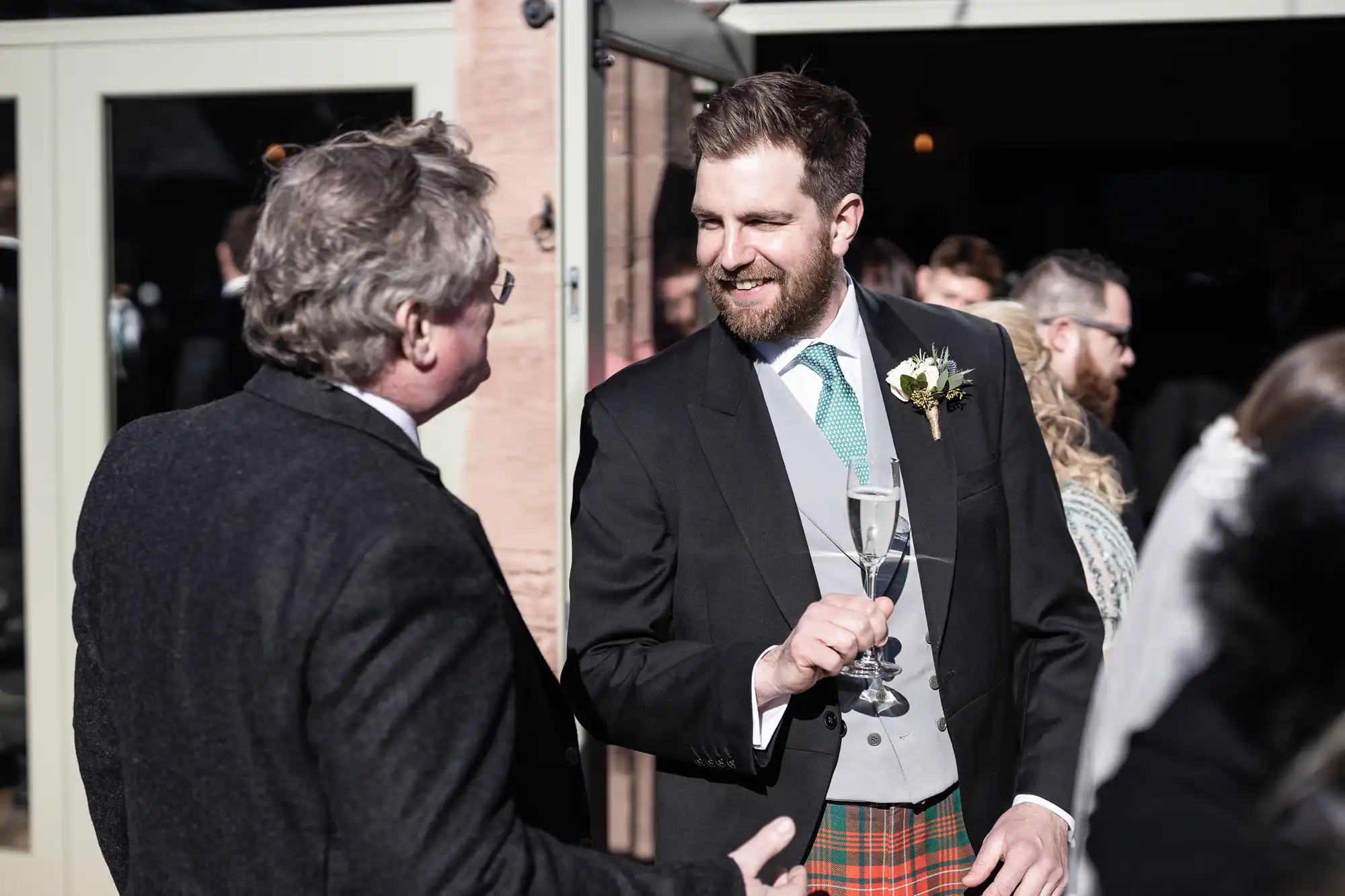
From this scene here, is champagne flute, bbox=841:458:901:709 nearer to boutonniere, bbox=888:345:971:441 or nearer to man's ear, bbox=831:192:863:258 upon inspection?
boutonniere, bbox=888:345:971:441

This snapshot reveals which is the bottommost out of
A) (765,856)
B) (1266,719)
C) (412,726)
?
(765,856)

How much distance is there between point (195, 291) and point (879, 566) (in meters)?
2.89

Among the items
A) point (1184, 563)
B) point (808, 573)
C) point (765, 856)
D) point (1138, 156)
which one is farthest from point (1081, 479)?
point (1138, 156)

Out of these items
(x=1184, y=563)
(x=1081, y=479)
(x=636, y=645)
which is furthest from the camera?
(x=1081, y=479)

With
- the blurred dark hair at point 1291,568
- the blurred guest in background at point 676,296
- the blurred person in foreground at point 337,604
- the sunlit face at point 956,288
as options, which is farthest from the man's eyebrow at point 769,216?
the sunlit face at point 956,288

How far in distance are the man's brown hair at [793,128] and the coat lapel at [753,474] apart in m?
0.32

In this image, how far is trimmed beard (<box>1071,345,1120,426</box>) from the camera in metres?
4.15

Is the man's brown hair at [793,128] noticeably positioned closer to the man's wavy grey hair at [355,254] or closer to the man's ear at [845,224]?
the man's ear at [845,224]

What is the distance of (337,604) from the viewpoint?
4.79 ft

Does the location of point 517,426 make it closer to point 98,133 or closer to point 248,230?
point 248,230

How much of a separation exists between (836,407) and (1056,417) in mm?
1087

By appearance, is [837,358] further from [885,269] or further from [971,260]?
[885,269]

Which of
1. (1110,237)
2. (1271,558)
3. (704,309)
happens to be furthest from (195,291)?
(1110,237)

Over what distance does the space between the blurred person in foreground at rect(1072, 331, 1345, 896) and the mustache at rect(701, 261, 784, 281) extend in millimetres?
819
